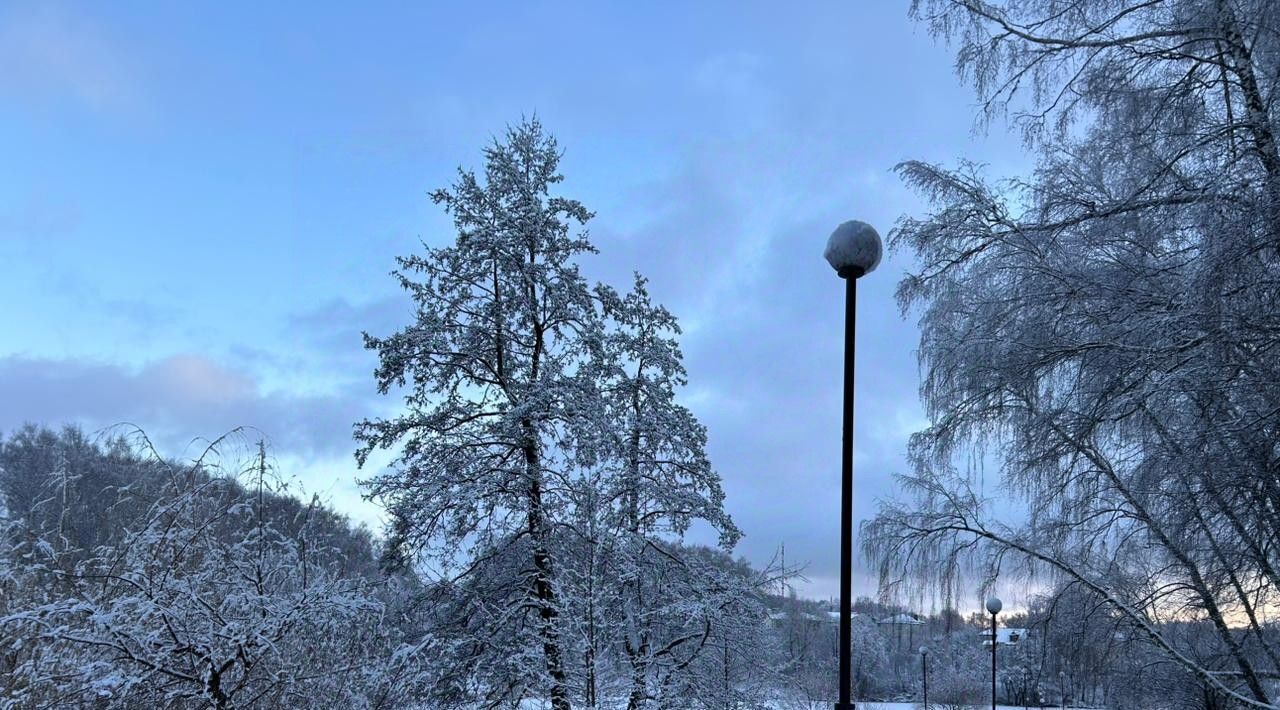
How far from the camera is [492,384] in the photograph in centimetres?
1441

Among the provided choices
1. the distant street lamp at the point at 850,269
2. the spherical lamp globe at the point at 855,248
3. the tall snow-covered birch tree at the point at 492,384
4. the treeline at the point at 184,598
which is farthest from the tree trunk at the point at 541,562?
the spherical lamp globe at the point at 855,248

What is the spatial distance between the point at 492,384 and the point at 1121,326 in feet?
30.6

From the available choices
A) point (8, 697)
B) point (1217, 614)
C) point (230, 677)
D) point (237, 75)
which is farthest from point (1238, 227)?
point (237, 75)

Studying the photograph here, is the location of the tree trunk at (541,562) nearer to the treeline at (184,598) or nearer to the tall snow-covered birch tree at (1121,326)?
the treeline at (184,598)

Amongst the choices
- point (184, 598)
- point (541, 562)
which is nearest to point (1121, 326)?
point (184, 598)

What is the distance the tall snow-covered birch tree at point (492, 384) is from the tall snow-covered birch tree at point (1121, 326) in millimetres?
5400

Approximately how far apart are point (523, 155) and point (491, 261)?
2173 millimetres

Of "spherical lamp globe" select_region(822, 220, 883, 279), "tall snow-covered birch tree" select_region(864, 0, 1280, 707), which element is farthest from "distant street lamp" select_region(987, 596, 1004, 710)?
"spherical lamp globe" select_region(822, 220, 883, 279)

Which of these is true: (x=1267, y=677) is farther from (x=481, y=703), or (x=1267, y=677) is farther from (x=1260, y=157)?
(x=481, y=703)

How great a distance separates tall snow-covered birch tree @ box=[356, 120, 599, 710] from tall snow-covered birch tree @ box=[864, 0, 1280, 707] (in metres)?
5.40

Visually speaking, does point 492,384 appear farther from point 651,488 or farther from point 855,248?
point 855,248

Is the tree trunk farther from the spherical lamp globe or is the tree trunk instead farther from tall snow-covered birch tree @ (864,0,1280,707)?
the spherical lamp globe

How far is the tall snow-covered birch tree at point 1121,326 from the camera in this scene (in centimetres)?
619

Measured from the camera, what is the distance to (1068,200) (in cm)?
836
